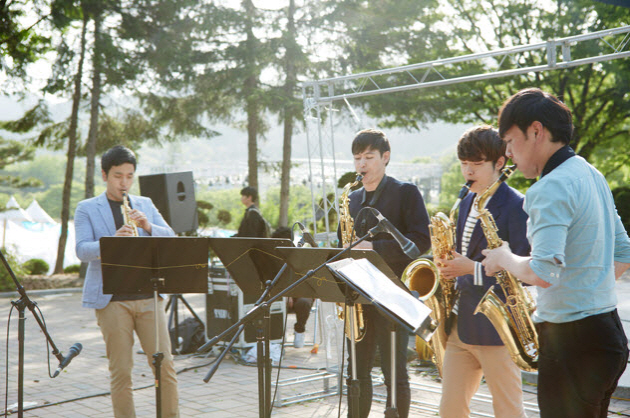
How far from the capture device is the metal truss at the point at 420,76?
823 cm

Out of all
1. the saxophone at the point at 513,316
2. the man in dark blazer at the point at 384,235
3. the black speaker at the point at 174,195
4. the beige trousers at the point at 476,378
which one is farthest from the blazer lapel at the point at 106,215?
the black speaker at the point at 174,195

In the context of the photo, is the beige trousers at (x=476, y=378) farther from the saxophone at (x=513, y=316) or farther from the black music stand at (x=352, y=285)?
the black music stand at (x=352, y=285)

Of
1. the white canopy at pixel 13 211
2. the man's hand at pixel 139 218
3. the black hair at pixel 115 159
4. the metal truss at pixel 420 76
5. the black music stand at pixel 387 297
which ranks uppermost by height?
the metal truss at pixel 420 76

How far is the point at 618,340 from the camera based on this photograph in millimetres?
2160

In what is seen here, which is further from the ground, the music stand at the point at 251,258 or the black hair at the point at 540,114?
the black hair at the point at 540,114

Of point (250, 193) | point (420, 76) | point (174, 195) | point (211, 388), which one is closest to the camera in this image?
point (211, 388)

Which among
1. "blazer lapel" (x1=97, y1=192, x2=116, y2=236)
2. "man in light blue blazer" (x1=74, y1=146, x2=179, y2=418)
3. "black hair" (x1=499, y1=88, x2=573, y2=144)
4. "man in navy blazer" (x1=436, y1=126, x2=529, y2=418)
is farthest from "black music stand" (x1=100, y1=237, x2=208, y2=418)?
"black hair" (x1=499, y1=88, x2=573, y2=144)

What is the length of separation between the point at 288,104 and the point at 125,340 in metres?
14.9

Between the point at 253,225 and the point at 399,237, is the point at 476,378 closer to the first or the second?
the point at 399,237

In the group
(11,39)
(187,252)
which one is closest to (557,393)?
(187,252)

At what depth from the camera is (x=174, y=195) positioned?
30.5ft

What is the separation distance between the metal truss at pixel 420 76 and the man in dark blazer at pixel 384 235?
2943 millimetres

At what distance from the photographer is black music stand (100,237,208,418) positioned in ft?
12.3

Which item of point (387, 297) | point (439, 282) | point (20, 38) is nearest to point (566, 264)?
point (387, 297)
